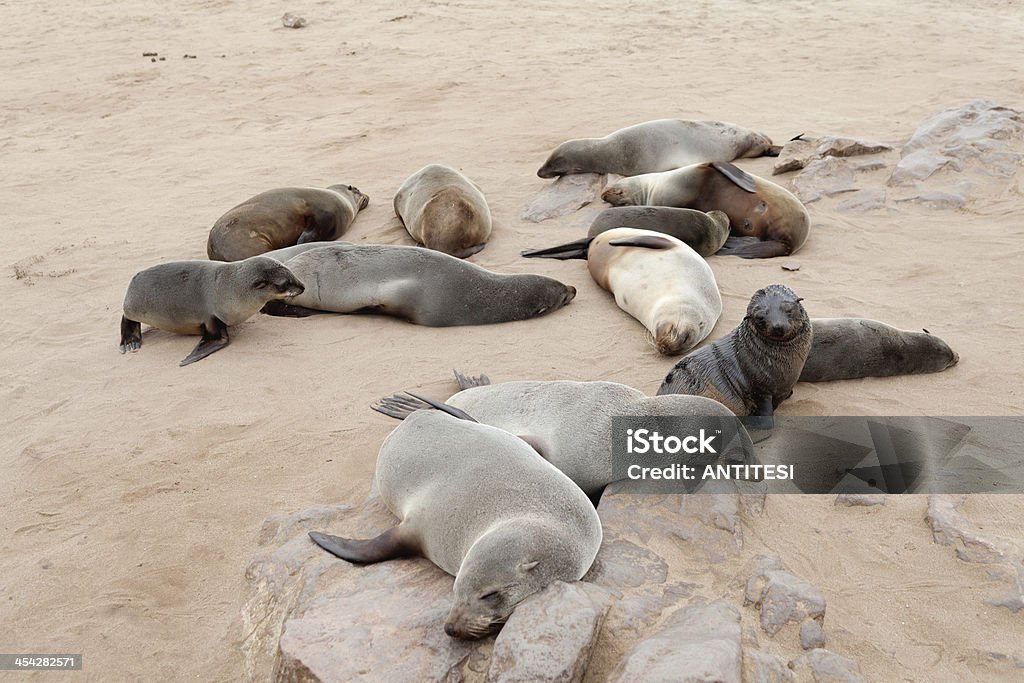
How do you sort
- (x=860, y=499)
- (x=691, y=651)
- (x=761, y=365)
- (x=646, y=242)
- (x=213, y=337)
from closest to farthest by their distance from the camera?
(x=691, y=651), (x=860, y=499), (x=761, y=365), (x=213, y=337), (x=646, y=242)

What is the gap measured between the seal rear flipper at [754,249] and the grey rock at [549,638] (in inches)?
158

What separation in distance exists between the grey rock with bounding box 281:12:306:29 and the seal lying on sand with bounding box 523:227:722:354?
985cm

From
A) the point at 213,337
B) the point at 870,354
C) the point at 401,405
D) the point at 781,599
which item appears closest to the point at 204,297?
the point at 213,337

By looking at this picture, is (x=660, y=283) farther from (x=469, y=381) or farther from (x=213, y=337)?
(x=213, y=337)

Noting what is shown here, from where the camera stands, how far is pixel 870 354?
456 centimetres

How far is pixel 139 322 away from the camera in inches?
218

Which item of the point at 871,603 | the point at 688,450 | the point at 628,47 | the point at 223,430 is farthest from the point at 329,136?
the point at 871,603

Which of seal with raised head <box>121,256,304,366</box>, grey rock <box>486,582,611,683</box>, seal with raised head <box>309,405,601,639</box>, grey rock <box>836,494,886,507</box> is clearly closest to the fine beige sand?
grey rock <box>836,494,886,507</box>

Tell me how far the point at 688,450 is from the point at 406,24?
1200 cm

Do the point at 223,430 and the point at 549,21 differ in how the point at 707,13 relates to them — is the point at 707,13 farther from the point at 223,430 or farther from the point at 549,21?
the point at 223,430

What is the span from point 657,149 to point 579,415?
4744 millimetres

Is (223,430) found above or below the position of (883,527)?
below

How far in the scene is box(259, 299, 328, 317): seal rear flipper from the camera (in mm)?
5730

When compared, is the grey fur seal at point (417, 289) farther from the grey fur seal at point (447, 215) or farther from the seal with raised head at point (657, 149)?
the seal with raised head at point (657, 149)
